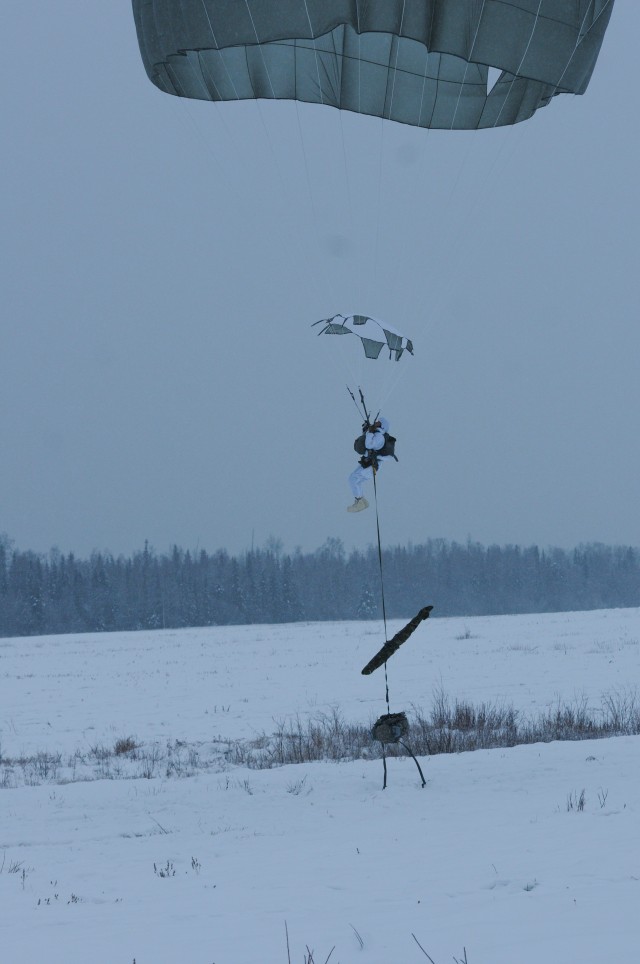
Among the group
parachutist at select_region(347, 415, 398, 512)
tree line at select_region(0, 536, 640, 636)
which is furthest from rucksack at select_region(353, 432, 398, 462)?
tree line at select_region(0, 536, 640, 636)

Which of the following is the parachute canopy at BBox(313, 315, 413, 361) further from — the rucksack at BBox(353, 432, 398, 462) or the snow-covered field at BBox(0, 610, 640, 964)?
the snow-covered field at BBox(0, 610, 640, 964)

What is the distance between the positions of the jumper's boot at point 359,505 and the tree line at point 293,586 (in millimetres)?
89857

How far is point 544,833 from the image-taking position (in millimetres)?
6750

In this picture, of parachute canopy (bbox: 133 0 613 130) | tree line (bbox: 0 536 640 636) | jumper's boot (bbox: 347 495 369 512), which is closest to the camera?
parachute canopy (bbox: 133 0 613 130)

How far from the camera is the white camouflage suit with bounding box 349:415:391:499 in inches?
358

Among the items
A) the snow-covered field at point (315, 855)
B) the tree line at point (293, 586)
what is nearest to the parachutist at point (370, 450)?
the snow-covered field at point (315, 855)

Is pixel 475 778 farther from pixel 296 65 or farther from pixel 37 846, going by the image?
pixel 296 65

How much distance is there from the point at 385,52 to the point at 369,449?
215 inches

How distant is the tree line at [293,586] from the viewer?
97.2m

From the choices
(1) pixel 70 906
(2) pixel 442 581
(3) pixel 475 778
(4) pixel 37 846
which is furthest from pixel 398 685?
(2) pixel 442 581

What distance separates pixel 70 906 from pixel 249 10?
850cm

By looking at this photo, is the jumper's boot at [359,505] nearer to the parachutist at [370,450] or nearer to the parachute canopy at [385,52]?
the parachutist at [370,450]

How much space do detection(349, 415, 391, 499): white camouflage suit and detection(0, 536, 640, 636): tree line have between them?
90012 millimetres

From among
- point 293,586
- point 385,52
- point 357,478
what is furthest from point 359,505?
point 293,586
